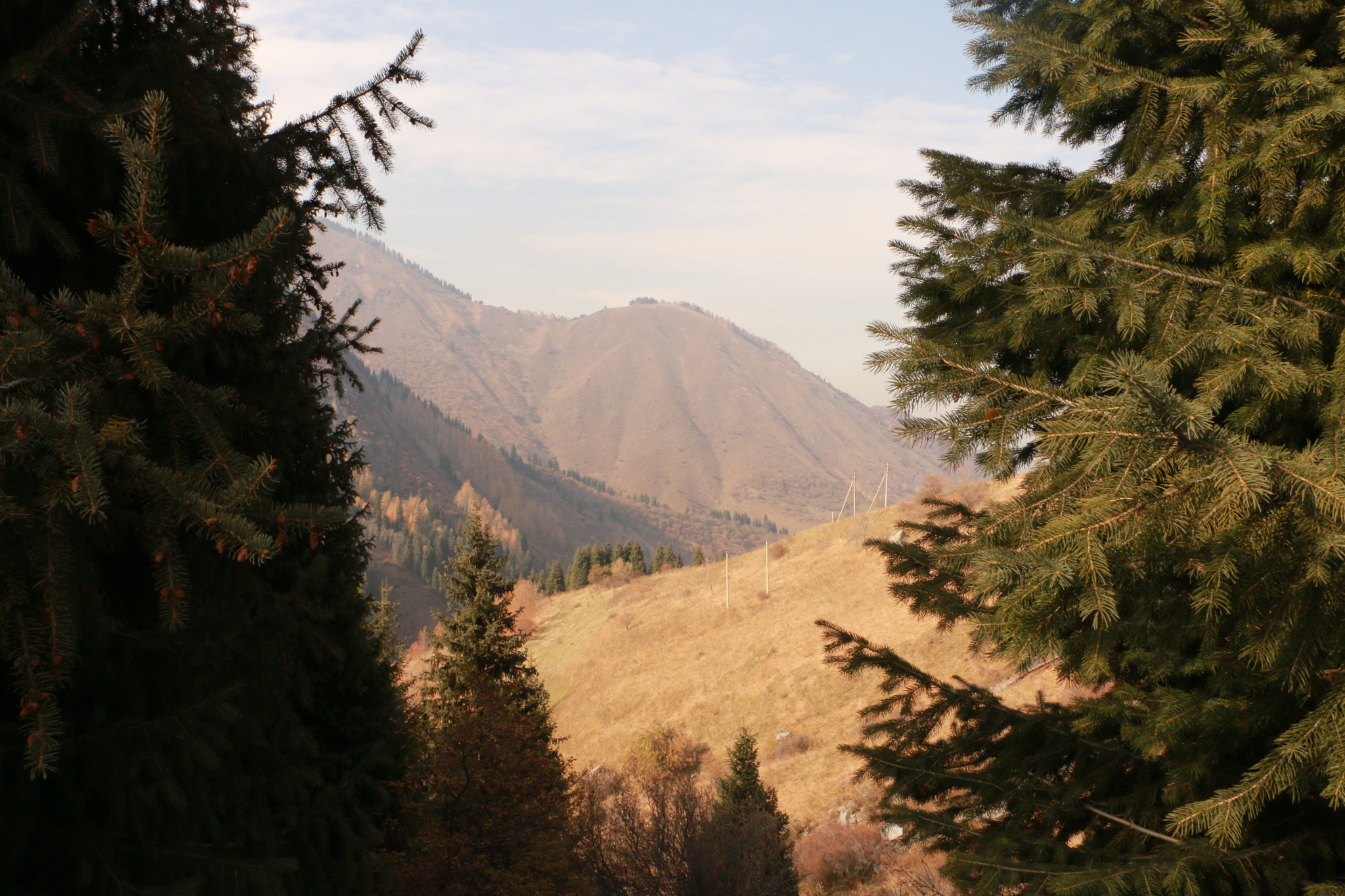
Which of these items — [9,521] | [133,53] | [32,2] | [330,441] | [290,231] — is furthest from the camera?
[330,441]

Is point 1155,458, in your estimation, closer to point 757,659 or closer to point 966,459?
point 966,459

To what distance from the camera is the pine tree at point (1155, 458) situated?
245cm

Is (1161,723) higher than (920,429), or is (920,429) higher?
(920,429)

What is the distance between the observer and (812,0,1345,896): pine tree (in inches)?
96.3

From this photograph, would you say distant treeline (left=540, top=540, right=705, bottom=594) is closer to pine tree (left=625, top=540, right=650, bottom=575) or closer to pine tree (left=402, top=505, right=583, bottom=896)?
pine tree (left=625, top=540, right=650, bottom=575)

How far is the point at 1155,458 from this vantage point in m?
2.41

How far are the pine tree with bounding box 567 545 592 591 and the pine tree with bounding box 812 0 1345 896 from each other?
3461 inches

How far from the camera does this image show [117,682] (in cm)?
291

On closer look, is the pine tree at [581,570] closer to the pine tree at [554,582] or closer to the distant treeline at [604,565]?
the distant treeline at [604,565]

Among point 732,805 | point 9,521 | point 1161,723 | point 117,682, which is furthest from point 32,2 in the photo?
point 732,805

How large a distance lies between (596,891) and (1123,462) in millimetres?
13281

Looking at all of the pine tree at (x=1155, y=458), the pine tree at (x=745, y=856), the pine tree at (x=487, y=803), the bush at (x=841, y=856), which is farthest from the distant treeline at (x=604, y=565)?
the pine tree at (x=1155, y=458)

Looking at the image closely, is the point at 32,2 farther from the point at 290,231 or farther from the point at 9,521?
the point at 9,521

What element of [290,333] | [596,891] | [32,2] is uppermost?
[32,2]
